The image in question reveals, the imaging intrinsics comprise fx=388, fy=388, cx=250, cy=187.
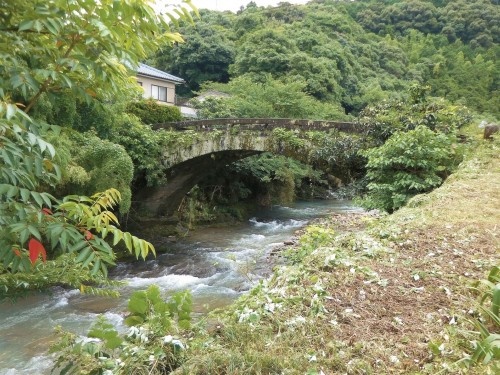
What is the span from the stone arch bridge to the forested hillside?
6050 millimetres

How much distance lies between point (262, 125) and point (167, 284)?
6.43 m

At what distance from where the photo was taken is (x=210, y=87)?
1127 inches

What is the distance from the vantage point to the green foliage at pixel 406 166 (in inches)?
327

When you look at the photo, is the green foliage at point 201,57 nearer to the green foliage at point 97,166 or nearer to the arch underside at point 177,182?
the arch underside at point 177,182

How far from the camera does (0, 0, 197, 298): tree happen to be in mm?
1665

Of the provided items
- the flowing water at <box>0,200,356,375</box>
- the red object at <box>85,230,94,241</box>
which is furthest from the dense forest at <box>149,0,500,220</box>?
the flowing water at <box>0,200,356,375</box>

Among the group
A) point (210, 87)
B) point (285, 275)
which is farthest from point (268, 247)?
point (210, 87)

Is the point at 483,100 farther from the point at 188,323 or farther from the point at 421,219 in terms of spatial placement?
the point at 188,323

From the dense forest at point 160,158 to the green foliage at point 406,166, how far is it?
35 mm

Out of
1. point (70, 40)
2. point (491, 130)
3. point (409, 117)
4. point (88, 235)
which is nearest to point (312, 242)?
point (88, 235)

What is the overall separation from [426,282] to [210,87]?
26.7 meters

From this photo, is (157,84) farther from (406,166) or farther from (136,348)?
(136,348)

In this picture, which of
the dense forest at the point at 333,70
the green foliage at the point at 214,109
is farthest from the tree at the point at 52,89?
the green foliage at the point at 214,109

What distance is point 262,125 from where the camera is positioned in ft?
44.9
